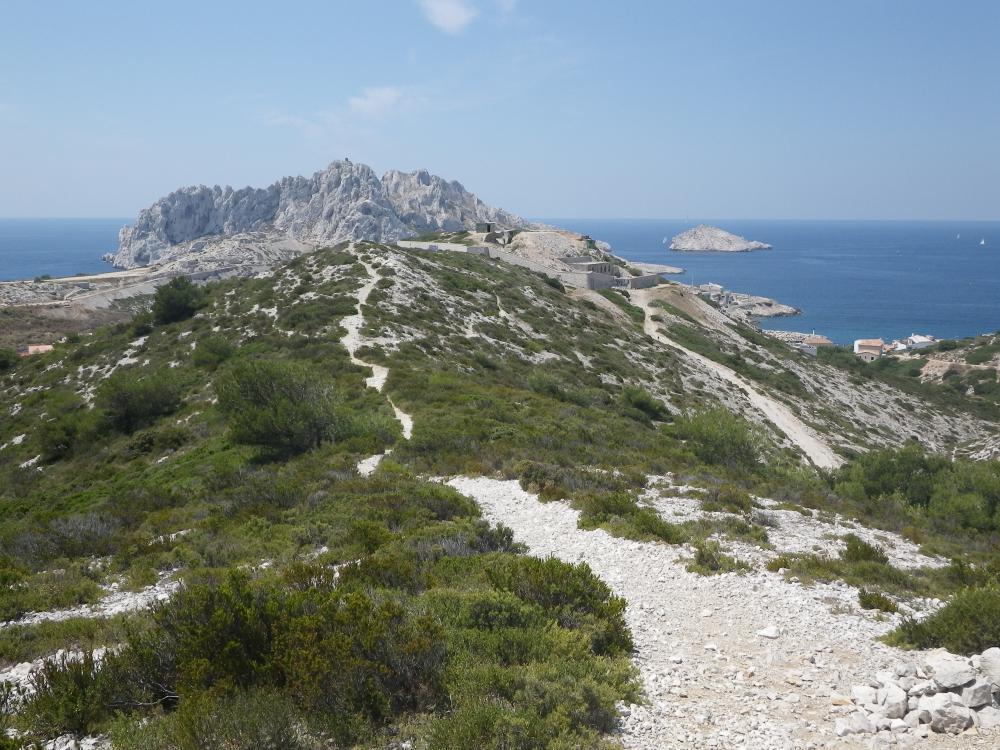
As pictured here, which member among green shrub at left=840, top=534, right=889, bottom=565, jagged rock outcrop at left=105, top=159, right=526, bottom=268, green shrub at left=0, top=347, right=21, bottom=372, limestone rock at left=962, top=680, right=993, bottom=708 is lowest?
green shrub at left=0, top=347, right=21, bottom=372

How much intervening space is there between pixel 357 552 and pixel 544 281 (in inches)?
2526

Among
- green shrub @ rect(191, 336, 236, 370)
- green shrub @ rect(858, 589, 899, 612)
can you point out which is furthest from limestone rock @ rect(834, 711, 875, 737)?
green shrub @ rect(191, 336, 236, 370)

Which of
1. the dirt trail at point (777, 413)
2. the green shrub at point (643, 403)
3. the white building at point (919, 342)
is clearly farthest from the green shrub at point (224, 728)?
the white building at point (919, 342)

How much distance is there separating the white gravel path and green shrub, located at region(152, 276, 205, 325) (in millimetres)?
43702

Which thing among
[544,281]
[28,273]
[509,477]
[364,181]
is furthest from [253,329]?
[28,273]

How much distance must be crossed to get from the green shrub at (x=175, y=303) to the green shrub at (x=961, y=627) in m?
49.0

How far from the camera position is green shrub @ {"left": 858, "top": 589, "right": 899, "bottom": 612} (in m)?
8.38

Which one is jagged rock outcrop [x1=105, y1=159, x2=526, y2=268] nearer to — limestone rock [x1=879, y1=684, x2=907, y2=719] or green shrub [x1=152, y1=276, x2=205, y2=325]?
green shrub [x1=152, y1=276, x2=205, y2=325]

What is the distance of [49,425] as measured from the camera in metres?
25.8

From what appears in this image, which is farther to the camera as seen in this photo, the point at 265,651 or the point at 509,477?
the point at 509,477

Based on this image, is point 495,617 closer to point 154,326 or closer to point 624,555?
point 624,555

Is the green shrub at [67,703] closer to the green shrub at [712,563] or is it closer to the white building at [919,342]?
the green shrub at [712,563]

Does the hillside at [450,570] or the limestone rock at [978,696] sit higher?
the limestone rock at [978,696]

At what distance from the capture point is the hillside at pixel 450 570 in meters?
5.65
